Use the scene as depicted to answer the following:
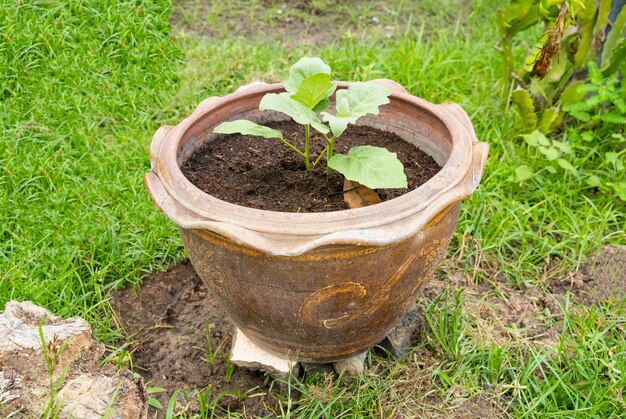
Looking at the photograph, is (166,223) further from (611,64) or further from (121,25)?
(611,64)

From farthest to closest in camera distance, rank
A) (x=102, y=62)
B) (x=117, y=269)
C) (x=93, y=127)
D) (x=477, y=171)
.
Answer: (x=102, y=62) < (x=93, y=127) < (x=117, y=269) < (x=477, y=171)

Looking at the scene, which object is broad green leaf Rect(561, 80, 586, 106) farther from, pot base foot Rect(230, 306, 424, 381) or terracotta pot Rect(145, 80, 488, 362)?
pot base foot Rect(230, 306, 424, 381)

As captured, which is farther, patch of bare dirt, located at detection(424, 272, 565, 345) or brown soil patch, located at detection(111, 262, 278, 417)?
patch of bare dirt, located at detection(424, 272, 565, 345)

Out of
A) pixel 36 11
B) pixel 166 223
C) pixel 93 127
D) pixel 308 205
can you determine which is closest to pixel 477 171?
pixel 308 205

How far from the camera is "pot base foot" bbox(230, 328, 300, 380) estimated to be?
205cm

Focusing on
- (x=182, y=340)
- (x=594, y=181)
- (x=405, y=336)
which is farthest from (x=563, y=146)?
(x=182, y=340)

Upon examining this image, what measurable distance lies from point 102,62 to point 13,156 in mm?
801

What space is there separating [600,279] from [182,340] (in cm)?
160

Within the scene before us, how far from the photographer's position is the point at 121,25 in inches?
139

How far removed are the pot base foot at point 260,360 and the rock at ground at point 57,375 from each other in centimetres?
40

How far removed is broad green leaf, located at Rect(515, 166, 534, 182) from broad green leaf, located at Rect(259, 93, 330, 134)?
4.47 feet

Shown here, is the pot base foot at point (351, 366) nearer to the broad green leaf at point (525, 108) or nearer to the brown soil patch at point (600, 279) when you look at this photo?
the brown soil patch at point (600, 279)

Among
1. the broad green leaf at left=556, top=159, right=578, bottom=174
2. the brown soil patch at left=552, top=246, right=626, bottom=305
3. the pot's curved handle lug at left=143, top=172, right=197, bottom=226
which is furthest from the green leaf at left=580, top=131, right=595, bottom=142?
the pot's curved handle lug at left=143, top=172, right=197, bottom=226

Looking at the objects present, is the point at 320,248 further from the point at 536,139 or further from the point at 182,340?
the point at 536,139
